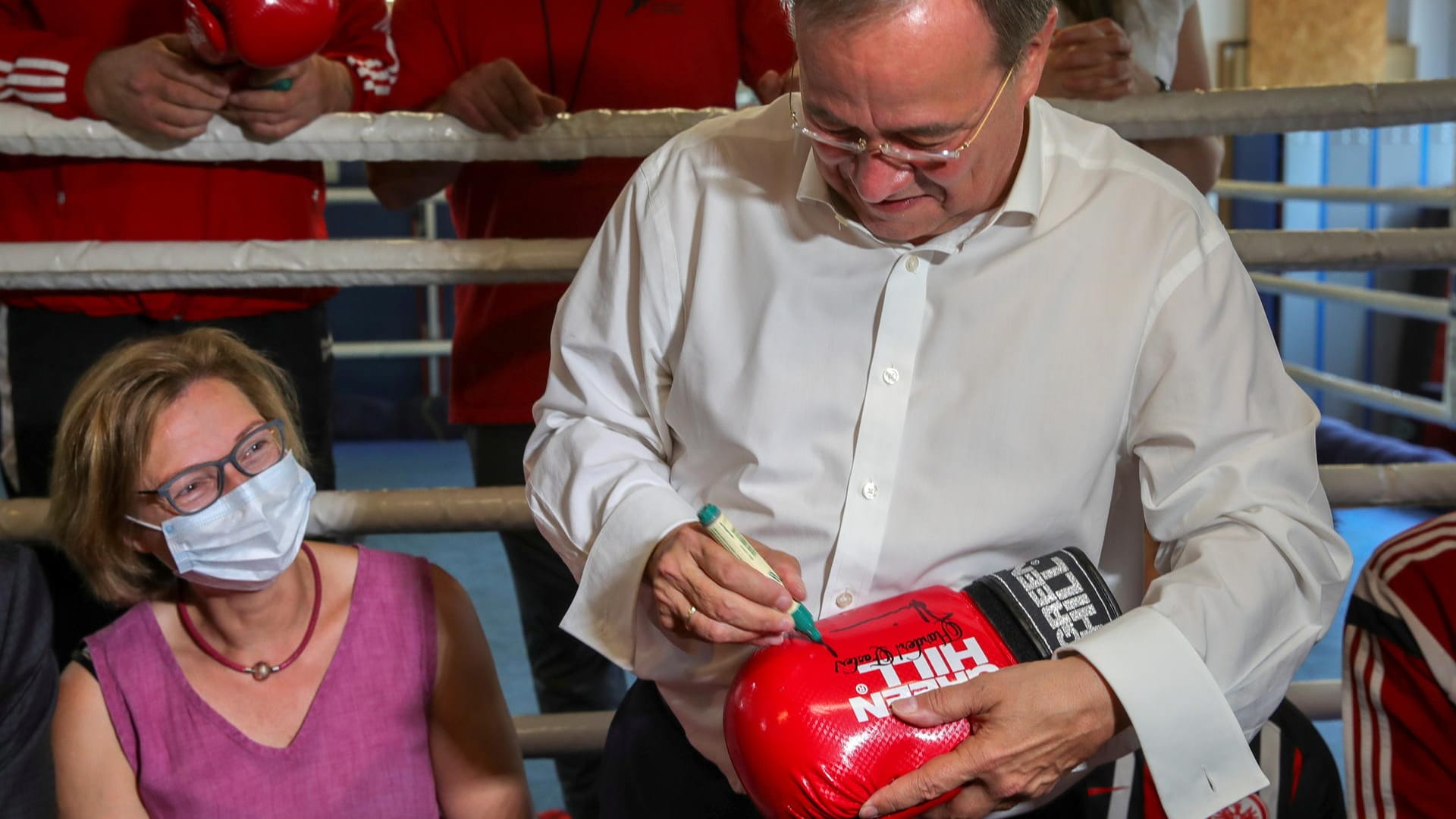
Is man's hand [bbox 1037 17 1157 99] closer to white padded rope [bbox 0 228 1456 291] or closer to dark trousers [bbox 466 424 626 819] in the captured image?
white padded rope [bbox 0 228 1456 291]

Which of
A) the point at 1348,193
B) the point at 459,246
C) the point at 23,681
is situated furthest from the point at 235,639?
the point at 1348,193

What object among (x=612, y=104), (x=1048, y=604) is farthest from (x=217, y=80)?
(x=1048, y=604)

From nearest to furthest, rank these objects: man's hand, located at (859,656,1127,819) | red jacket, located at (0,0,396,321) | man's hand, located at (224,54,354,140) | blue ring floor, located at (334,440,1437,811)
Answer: man's hand, located at (859,656,1127,819), man's hand, located at (224,54,354,140), red jacket, located at (0,0,396,321), blue ring floor, located at (334,440,1437,811)

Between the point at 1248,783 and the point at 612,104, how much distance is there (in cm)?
130

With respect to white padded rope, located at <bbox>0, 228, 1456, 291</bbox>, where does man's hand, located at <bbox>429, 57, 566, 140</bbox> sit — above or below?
above

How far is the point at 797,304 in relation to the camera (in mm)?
1262

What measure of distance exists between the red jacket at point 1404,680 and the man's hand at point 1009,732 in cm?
35

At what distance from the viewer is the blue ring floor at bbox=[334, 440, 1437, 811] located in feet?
11.1

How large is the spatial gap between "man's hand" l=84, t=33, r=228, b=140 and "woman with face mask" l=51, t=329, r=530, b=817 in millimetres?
270

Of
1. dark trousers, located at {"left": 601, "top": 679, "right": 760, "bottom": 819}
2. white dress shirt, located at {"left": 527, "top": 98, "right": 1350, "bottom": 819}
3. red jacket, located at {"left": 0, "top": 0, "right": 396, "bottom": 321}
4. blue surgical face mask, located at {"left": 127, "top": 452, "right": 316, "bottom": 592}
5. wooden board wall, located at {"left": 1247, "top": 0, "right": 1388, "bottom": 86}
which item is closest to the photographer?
white dress shirt, located at {"left": 527, "top": 98, "right": 1350, "bottom": 819}

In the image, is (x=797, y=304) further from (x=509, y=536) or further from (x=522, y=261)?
(x=509, y=536)

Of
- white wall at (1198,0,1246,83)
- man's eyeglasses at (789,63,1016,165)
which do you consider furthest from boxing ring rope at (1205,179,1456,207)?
white wall at (1198,0,1246,83)

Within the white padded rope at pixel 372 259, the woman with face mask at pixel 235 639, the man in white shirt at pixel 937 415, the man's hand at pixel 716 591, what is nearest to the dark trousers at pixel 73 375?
the white padded rope at pixel 372 259

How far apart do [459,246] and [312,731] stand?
645 mm
